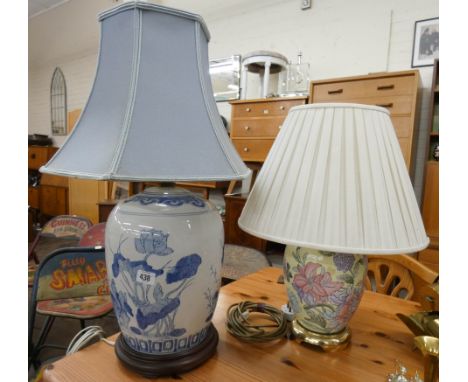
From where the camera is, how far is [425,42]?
85.4 inches

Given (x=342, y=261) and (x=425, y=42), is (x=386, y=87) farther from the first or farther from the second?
(x=342, y=261)

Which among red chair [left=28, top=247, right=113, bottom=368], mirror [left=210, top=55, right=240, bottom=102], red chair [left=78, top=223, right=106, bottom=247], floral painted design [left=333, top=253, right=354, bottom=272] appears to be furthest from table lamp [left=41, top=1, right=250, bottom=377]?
mirror [left=210, top=55, right=240, bottom=102]

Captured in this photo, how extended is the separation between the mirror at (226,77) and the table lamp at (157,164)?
2722 millimetres

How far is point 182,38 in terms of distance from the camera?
510 millimetres

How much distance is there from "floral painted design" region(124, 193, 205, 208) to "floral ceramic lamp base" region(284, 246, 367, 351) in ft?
0.77

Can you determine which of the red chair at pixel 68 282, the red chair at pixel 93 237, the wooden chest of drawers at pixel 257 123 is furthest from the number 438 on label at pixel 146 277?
the wooden chest of drawers at pixel 257 123

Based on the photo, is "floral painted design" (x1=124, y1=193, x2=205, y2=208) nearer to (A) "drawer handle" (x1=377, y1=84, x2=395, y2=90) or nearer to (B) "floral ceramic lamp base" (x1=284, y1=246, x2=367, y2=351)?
(B) "floral ceramic lamp base" (x1=284, y1=246, x2=367, y2=351)

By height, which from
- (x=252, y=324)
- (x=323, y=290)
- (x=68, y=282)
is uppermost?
(x=323, y=290)

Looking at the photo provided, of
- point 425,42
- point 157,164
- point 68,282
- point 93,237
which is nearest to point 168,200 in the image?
point 157,164

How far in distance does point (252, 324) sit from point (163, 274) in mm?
339

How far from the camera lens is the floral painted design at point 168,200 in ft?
1.76

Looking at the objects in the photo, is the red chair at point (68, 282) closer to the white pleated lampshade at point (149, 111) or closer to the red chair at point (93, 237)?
the red chair at point (93, 237)

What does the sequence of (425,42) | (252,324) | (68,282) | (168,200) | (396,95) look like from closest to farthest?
(168,200) → (252,324) → (68,282) → (396,95) → (425,42)

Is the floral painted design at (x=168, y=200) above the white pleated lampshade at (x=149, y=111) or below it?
below
